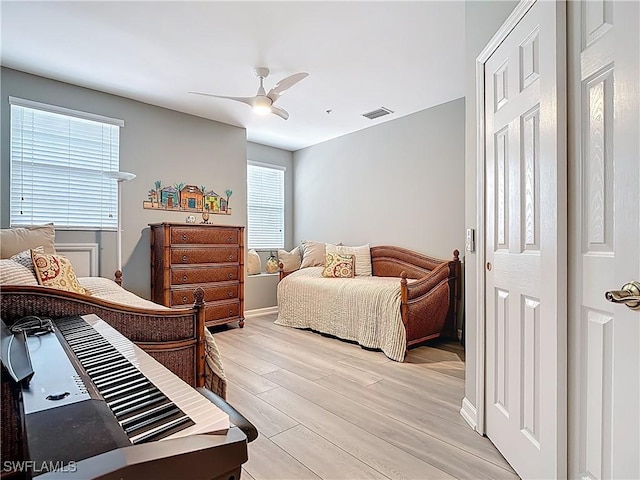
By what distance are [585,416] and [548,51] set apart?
4.36 ft

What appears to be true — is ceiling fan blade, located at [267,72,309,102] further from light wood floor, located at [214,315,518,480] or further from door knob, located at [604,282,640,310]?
door knob, located at [604,282,640,310]

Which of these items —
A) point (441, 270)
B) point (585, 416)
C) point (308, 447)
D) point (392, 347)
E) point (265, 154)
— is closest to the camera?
point (585, 416)

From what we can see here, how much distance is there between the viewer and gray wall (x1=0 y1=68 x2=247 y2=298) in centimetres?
342

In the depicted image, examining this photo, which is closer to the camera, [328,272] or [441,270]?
[441,270]

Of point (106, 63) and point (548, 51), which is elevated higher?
point (106, 63)

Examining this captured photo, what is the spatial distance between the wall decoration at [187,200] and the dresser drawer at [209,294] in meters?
0.88

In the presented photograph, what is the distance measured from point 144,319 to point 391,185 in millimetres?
3637

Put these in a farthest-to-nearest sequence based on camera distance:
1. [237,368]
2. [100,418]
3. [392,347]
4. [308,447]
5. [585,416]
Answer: [392,347] → [237,368] → [308,447] → [585,416] → [100,418]

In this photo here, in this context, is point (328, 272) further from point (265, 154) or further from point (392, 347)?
point (265, 154)

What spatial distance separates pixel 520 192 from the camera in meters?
1.61

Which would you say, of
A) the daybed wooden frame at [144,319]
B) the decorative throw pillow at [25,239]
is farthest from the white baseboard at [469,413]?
the decorative throw pillow at [25,239]

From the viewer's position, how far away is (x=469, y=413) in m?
2.09

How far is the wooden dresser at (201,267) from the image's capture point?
12.8ft

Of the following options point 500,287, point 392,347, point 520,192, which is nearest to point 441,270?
point 392,347
